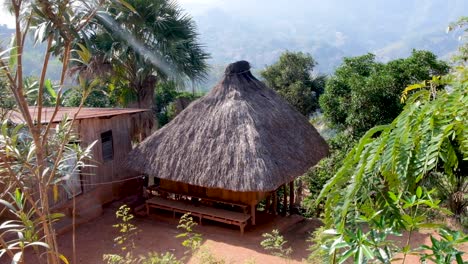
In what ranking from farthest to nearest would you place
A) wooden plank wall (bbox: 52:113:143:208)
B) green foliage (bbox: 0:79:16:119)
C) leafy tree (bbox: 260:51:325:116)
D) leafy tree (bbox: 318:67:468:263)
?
leafy tree (bbox: 260:51:325:116)
wooden plank wall (bbox: 52:113:143:208)
green foliage (bbox: 0:79:16:119)
leafy tree (bbox: 318:67:468:263)

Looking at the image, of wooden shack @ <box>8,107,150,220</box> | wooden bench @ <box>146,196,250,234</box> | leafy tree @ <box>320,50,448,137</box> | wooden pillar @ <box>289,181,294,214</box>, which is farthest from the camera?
wooden pillar @ <box>289,181,294,214</box>

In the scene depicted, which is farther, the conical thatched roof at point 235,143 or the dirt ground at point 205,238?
the conical thatched roof at point 235,143

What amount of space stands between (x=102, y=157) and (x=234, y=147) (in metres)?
3.35

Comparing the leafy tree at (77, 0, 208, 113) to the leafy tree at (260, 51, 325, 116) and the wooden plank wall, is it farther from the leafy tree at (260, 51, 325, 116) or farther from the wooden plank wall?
the leafy tree at (260, 51, 325, 116)

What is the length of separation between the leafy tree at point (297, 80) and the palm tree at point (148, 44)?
371 cm

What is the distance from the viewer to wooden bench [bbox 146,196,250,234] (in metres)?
7.82

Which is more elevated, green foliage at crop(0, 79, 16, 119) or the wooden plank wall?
green foliage at crop(0, 79, 16, 119)

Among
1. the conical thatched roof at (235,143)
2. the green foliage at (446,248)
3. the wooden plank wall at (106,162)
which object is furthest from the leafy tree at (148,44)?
the green foliage at (446,248)

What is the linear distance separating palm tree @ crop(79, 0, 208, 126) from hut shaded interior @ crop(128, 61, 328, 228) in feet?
6.15

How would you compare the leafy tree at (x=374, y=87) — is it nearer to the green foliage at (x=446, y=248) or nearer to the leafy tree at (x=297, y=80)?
the leafy tree at (x=297, y=80)

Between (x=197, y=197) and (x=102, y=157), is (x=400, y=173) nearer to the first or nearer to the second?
(x=197, y=197)

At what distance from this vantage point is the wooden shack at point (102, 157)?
327 inches

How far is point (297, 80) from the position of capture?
44.1 feet

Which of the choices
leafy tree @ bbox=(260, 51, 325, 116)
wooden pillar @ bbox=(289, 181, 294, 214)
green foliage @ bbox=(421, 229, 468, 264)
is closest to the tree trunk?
wooden pillar @ bbox=(289, 181, 294, 214)
